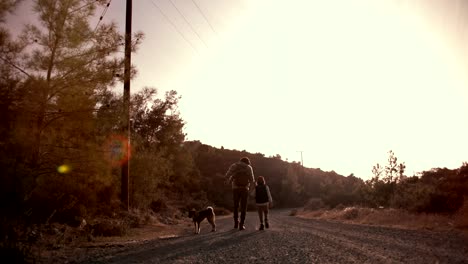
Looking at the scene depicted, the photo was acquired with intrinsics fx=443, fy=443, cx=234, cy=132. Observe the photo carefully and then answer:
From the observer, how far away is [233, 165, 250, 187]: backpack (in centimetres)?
1552

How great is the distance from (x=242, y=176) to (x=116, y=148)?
487 cm

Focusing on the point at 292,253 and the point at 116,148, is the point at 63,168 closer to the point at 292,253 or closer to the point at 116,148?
the point at 116,148

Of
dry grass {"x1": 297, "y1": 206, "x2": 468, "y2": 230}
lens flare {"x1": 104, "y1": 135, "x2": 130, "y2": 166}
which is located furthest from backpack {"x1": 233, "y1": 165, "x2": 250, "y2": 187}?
dry grass {"x1": 297, "y1": 206, "x2": 468, "y2": 230}

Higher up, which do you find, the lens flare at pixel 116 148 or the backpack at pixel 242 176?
the lens flare at pixel 116 148

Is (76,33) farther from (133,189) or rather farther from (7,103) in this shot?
(133,189)

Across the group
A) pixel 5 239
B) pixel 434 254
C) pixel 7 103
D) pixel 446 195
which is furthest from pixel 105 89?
pixel 446 195

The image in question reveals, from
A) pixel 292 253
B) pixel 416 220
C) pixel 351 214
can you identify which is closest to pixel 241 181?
pixel 292 253

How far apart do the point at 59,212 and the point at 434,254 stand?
12242mm

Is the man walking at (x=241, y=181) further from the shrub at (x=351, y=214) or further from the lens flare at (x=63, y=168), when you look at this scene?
the shrub at (x=351, y=214)

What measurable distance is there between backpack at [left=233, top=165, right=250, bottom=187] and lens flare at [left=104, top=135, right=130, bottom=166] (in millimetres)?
4492

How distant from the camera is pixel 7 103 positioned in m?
13.6

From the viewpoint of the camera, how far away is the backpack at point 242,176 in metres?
15.5

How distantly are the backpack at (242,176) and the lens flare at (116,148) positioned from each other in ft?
14.7

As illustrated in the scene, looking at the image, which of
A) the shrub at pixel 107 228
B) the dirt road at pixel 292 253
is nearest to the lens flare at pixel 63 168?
the shrub at pixel 107 228
